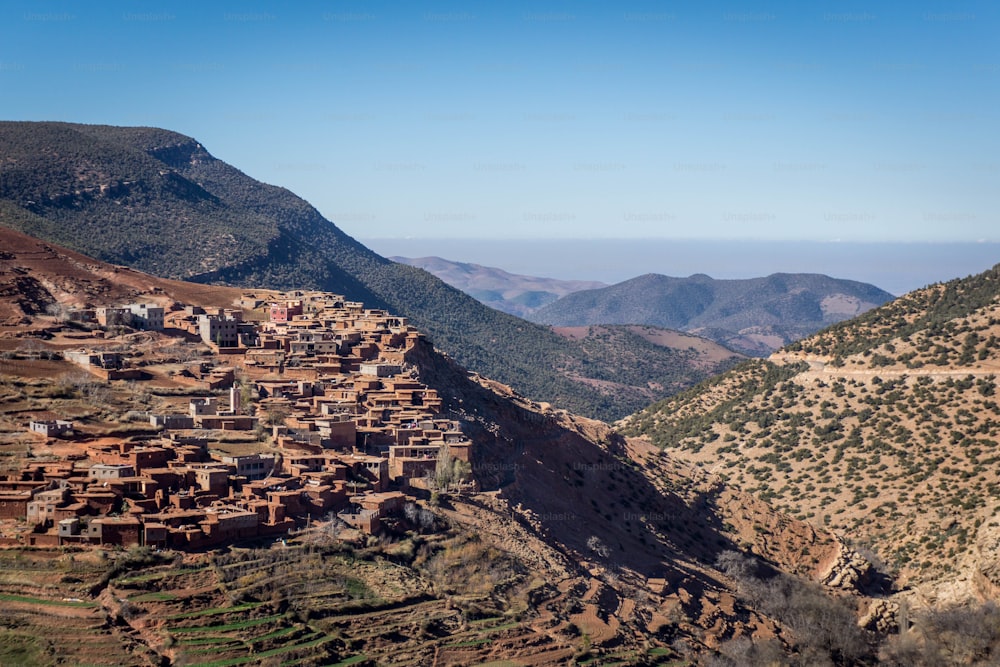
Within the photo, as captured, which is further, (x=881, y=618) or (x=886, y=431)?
(x=886, y=431)

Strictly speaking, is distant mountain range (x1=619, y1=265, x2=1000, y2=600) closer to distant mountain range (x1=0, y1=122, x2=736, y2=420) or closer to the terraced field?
the terraced field

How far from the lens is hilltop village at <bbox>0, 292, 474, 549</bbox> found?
34969mm

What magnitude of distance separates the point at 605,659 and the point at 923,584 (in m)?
18.8

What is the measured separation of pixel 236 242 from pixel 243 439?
70.5m

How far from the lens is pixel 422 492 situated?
1688 inches

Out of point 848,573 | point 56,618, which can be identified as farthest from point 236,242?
point 56,618

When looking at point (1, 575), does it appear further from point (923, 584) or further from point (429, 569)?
point (923, 584)

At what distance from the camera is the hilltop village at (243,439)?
35.0 m

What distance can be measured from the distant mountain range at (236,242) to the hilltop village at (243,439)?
35592 millimetres

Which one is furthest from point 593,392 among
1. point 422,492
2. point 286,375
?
point 422,492

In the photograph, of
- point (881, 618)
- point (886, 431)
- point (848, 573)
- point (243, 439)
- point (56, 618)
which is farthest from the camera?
point (886, 431)

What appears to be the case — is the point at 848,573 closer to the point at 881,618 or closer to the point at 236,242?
the point at 881,618

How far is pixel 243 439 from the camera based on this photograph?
43812 mm

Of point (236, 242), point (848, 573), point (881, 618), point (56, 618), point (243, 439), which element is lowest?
point (881, 618)
